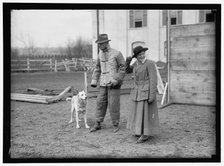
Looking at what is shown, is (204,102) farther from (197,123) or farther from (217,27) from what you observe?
(217,27)

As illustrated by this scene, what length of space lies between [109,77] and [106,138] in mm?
1276

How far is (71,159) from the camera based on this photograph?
4.91 metres

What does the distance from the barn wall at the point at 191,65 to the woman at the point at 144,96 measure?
12.2ft

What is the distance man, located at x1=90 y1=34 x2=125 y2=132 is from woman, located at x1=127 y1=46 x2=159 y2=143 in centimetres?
66

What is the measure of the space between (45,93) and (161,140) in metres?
6.88

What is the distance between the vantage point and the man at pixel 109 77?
20.2 ft

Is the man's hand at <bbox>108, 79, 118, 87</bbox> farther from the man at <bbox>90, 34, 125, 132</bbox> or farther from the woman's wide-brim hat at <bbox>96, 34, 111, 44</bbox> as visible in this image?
the woman's wide-brim hat at <bbox>96, 34, 111, 44</bbox>

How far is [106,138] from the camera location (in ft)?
19.2

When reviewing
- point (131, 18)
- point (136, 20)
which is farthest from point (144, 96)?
point (131, 18)

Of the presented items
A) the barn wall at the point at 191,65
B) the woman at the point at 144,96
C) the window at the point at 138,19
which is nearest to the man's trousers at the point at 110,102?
the woman at the point at 144,96

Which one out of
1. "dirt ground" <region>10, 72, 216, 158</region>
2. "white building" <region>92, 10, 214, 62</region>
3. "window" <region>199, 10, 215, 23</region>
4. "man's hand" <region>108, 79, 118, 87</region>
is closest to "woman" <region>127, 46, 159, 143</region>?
"dirt ground" <region>10, 72, 216, 158</region>

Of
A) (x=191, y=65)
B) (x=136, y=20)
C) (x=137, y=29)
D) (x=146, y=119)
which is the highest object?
(x=136, y=20)

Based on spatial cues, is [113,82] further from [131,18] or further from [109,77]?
[131,18]

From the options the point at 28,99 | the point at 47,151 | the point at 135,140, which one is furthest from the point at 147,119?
the point at 28,99
